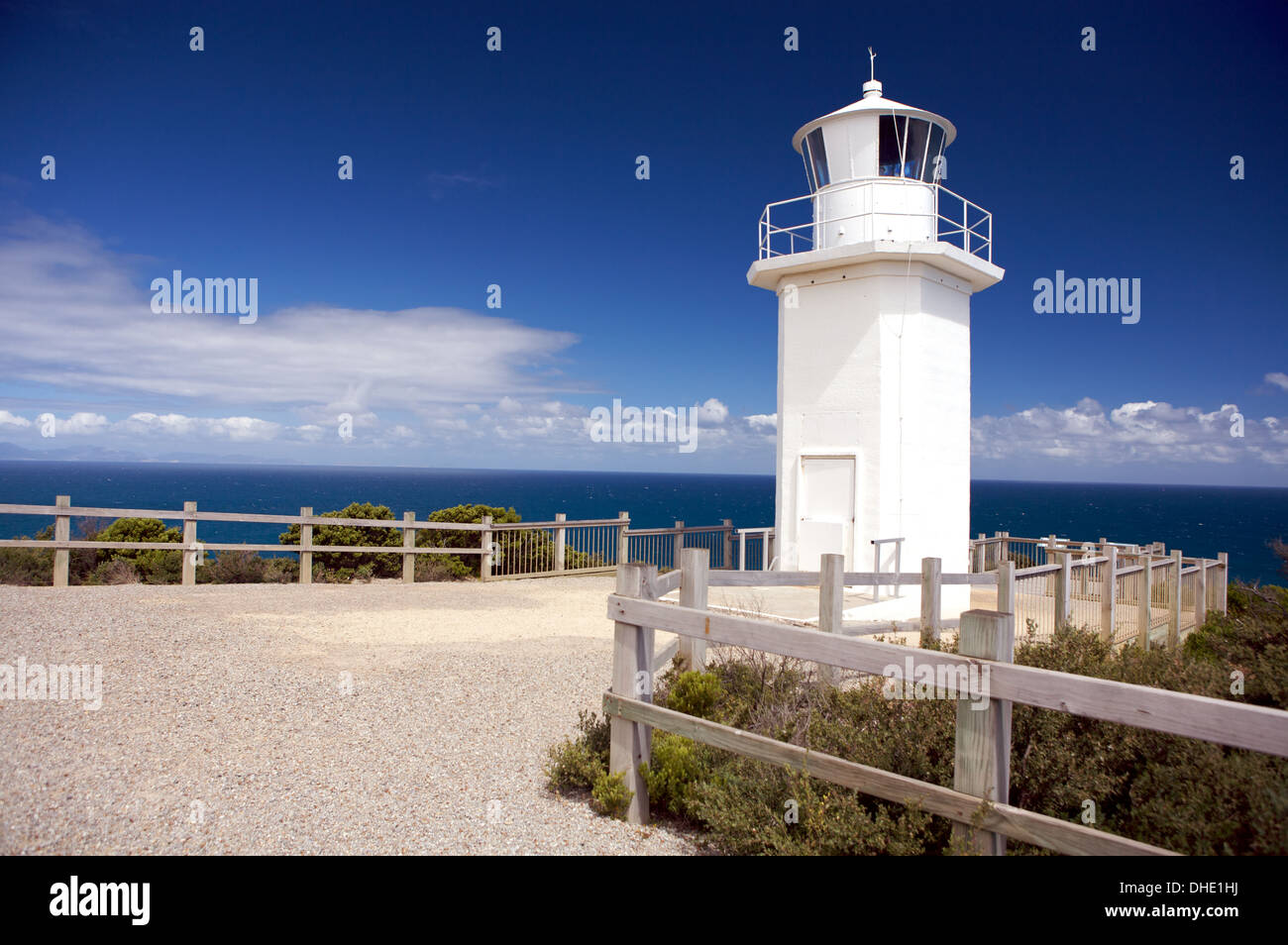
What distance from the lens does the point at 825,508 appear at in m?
11.3

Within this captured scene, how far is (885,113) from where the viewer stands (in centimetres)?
1128

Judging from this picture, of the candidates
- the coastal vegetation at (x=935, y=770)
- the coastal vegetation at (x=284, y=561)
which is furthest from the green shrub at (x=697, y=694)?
the coastal vegetation at (x=284, y=561)

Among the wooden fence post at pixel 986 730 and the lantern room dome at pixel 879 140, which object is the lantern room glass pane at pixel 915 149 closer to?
the lantern room dome at pixel 879 140

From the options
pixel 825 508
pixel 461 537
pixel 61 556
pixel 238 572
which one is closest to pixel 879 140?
pixel 825 508

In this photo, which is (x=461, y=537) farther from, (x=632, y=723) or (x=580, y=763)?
(x=632, y=723)

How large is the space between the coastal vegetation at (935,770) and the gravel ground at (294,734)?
13.4 inches

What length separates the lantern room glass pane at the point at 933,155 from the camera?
38.0ft

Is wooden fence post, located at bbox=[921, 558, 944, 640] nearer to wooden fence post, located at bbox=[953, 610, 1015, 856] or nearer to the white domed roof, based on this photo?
wooden fence post, located at bbox=[953, 610, 1015, 856]

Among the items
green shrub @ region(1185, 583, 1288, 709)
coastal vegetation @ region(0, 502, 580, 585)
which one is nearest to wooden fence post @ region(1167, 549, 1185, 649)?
green shrub @ region(1185, 583, 1288, 709)

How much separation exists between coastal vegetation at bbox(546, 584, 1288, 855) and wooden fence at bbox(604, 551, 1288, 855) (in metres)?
0.16

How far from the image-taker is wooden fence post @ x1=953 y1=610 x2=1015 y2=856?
8.71 ft
